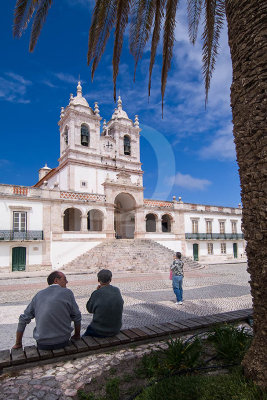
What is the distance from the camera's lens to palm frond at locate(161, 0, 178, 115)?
501cm

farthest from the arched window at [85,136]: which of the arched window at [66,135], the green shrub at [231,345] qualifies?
the green shrub at [231,345]

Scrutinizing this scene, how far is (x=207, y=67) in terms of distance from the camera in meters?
5.40

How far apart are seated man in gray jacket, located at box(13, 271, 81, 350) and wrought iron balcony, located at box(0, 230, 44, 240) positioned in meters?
19.7

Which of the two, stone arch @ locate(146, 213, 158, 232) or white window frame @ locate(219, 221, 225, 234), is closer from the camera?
stone arch @ locate(146, 213, 158, 232)

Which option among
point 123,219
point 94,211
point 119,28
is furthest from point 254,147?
point 123,219

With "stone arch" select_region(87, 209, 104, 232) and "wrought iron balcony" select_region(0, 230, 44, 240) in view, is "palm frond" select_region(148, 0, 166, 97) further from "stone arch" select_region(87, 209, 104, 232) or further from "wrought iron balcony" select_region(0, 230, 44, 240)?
"stone arch" select_region(87, 209, 104, 232)

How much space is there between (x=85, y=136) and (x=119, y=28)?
28.8m

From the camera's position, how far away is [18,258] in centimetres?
2180

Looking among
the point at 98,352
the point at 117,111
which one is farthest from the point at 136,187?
the point at 98,352

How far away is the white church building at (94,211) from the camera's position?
73.5ft

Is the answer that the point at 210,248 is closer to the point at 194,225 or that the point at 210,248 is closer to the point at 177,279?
the point at 194,225

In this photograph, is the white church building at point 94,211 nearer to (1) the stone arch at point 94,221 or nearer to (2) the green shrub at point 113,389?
(1) the stone arch at point 94,221

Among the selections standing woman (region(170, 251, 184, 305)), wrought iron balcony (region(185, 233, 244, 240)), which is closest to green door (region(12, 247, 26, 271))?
standing woman (region(170, 251, 184, 305))

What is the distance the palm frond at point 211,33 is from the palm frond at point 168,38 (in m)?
0.61
